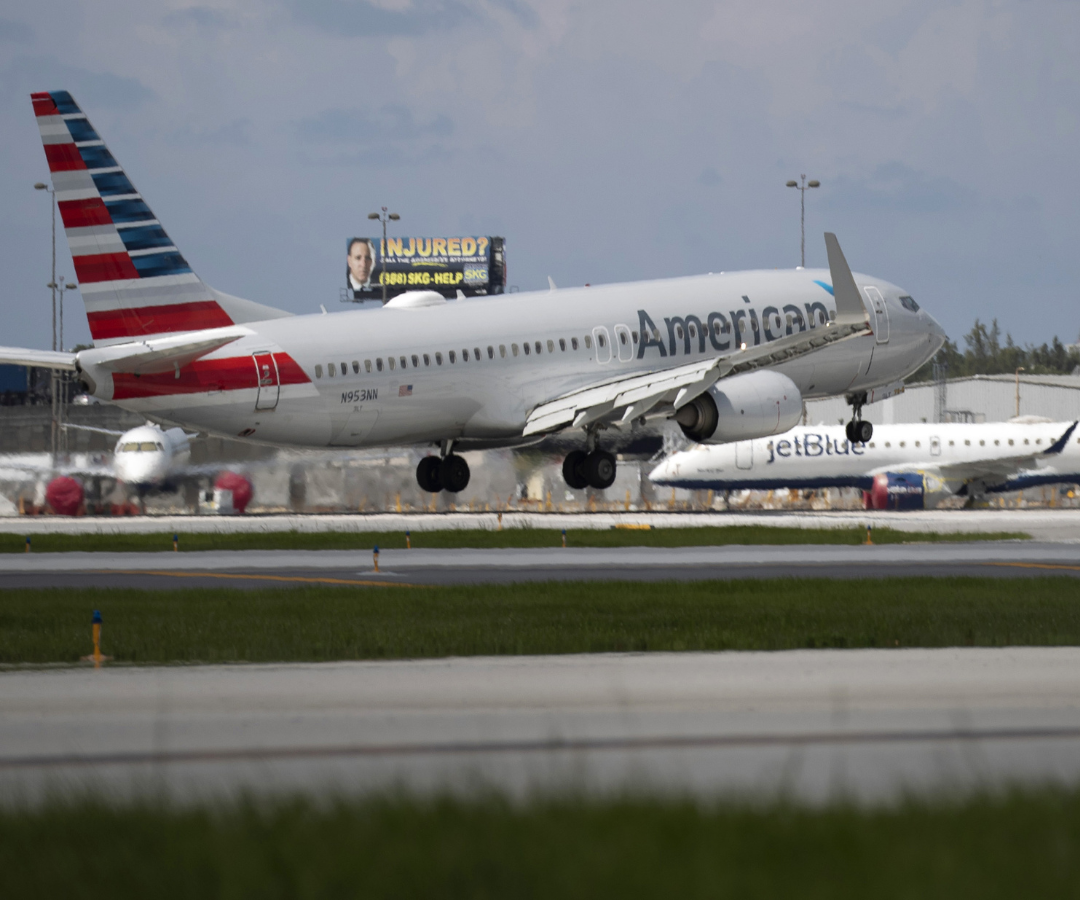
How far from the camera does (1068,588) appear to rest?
30.5 m

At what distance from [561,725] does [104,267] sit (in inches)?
1045

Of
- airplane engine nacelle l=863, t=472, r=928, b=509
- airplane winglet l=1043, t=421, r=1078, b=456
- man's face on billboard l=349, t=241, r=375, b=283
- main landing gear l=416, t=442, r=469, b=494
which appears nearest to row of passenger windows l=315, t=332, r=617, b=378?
main landing gear l=416, t=442, r=469, b=494

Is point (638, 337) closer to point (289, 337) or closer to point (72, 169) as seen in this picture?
point (289, 337)

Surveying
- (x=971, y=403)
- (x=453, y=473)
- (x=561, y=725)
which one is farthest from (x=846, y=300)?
(x=971, y=403)

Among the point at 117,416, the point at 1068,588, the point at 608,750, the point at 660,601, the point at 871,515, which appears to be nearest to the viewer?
the point at 608,750

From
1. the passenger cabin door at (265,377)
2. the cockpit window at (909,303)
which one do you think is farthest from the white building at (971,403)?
the passenger cabin door at (265,377)

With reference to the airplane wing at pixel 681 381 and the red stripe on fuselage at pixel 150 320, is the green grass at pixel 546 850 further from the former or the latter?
the airplane wing at pixel 681 381

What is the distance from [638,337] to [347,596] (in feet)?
53.7

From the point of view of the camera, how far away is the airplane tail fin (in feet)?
122

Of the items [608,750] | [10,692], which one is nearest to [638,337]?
[10,692]

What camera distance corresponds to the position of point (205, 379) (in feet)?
120

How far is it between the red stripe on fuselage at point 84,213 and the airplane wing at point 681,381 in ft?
42.0

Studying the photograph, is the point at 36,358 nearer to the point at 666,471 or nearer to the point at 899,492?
the point at 666,471

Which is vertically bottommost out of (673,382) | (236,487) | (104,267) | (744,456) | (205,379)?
(236,487)
